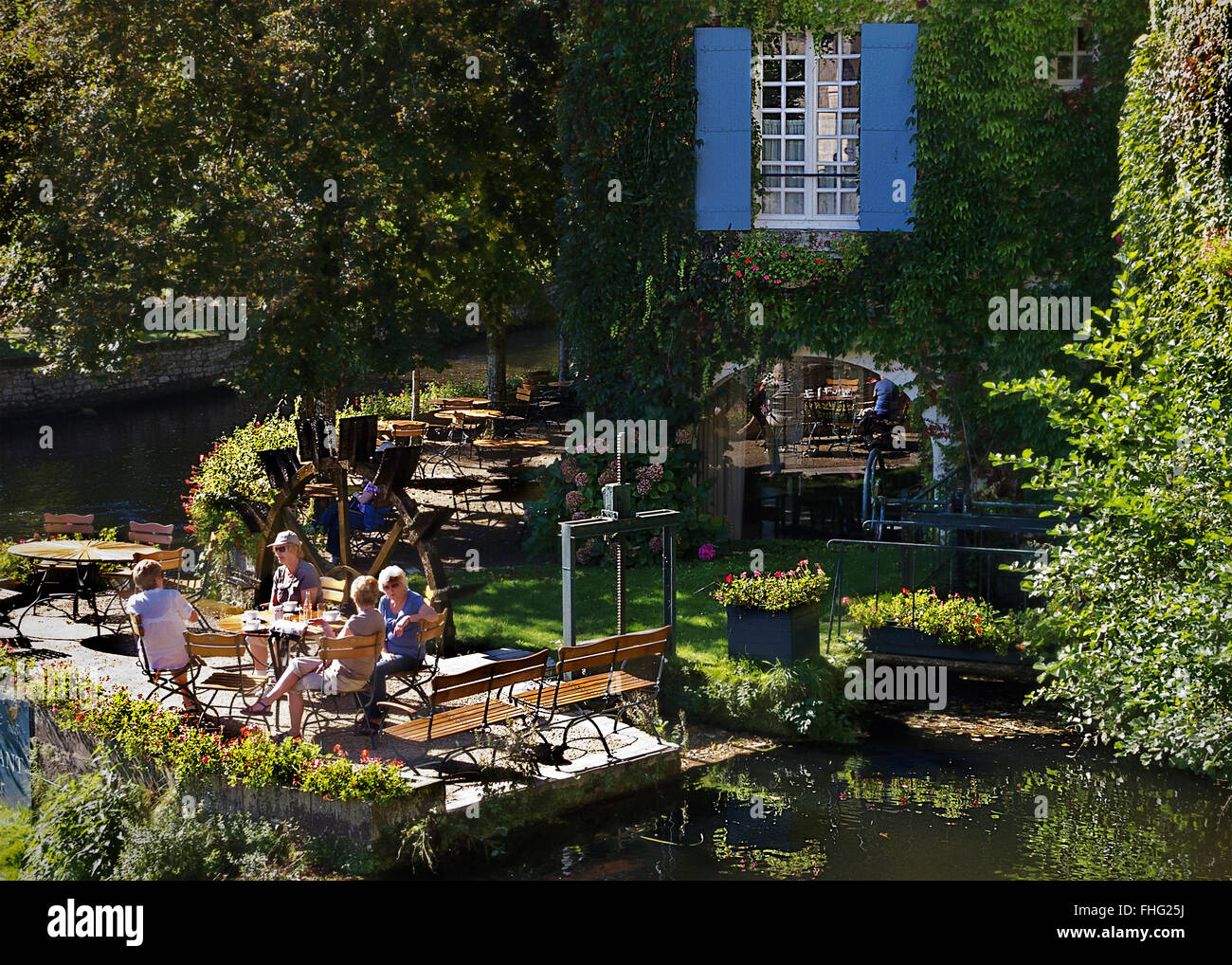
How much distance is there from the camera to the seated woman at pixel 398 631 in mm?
11180

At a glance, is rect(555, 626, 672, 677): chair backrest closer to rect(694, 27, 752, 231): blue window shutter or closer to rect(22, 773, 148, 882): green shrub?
rect(22, 773, 148, 882): green shrub

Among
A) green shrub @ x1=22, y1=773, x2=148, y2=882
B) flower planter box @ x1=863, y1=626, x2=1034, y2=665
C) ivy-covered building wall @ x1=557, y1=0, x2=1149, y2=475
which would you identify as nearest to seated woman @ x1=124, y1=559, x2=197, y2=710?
green shrub @ x1=22, y1=773, x2=148, y2=882

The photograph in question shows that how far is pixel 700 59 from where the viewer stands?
1744cm

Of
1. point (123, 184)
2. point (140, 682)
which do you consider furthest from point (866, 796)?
point (123, 184)

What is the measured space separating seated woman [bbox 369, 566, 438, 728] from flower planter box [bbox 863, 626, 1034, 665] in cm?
422

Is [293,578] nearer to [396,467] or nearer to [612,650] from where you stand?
[396,467]

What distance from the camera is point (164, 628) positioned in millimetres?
11328

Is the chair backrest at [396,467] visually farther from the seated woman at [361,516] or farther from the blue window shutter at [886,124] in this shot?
the blue window shutter at [886,124]

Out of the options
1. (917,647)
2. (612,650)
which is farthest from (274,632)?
(917,647)

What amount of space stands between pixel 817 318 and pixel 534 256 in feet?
25.7

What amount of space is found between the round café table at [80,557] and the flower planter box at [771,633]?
20.1 ft

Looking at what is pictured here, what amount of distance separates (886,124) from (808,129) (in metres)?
0.94

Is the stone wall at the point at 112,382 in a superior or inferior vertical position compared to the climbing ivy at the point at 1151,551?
superior

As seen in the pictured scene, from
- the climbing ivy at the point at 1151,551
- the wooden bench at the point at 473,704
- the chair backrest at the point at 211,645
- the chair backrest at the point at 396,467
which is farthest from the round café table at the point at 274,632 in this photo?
the climbing ivy at the point at 1151,551
